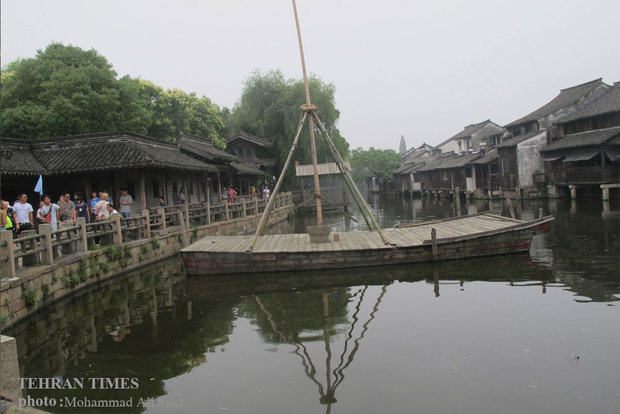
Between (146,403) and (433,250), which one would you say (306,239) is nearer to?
(433,250)

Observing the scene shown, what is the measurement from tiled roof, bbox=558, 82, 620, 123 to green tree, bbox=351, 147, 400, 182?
32.9 meters

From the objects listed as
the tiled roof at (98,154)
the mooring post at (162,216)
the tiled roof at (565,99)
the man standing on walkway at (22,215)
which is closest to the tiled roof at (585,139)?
the tiled roof at (565,99)

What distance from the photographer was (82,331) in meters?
8.42

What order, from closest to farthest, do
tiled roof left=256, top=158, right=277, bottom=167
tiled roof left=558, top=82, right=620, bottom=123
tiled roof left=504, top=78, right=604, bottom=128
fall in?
tiled roof left=558, top=82, right=620, bottom=123 < tiled roof left=504, top=78, right=604, bottom=128 < tiled roof left=256, top=158, right=277, bottom=167

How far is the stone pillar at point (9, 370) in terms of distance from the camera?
12.6 feet

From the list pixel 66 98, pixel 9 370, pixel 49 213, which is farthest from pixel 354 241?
pixel 66 98

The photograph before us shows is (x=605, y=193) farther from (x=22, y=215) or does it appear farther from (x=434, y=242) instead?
(x=22, y=215)

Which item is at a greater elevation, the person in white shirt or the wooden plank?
the person in white shirt

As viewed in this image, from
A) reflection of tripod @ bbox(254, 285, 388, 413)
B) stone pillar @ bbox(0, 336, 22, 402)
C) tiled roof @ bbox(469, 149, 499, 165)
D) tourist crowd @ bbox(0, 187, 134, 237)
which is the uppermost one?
tiled roof @ bbox(469, 149, 499, 165)

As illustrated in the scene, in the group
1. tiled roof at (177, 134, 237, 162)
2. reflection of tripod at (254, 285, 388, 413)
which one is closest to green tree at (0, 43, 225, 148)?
tiled roof at (177, 134, 237, 162)

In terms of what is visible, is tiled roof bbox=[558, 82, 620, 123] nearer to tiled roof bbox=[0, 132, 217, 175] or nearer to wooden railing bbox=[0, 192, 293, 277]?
wooden railing bbox=[0, 192, 293, 277]

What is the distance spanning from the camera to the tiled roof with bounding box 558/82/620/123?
2901cm

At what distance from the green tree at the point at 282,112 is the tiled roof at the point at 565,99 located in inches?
618

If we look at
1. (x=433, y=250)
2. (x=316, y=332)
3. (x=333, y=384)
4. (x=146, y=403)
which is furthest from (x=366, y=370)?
(x=433, y=250)
